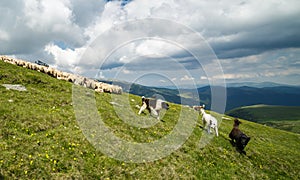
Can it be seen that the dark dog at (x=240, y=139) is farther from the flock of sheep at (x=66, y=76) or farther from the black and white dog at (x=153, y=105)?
the flock of sheep at (x=66, y=76)

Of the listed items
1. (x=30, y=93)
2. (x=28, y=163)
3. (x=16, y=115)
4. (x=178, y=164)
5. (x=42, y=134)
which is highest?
(x=30, y=93)

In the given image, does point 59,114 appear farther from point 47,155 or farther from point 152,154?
point 152,154

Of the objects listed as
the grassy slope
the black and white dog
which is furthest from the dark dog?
the black and white dog

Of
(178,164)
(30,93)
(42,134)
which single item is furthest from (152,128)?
(30,93)

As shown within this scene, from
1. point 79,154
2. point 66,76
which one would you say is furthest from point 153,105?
point 66,76

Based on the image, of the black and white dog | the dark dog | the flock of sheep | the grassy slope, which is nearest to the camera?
the grassy slope

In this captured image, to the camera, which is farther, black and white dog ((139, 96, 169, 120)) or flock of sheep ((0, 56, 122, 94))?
flock of sheep ((0, 56, 122, 94))

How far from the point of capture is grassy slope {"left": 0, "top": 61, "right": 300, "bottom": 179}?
1262 centimetres

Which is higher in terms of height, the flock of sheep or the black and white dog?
the flock of sheep

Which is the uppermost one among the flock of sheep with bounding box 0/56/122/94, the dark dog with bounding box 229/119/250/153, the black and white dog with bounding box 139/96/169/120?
the flock of sheep with bounding box 0/56/122/94

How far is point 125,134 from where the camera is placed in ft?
61.4

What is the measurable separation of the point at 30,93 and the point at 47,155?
12763 mm

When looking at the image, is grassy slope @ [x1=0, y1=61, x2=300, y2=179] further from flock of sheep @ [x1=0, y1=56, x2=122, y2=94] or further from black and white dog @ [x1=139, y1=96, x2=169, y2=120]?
flock of sheep @ [x1=0, y1=56, x2=122, y2=94]

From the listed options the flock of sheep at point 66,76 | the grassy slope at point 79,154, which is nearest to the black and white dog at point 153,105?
the grassy slope at point 79,154
